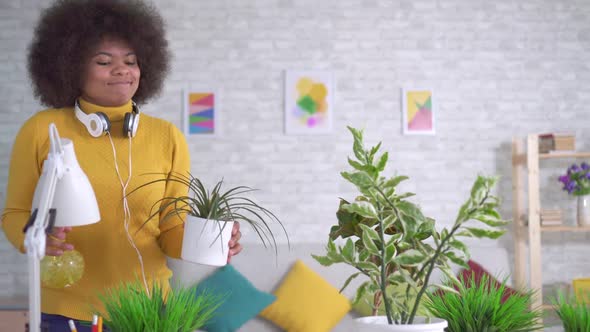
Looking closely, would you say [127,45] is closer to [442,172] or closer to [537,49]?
[442,172]

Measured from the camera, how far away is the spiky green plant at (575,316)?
3.77 feet

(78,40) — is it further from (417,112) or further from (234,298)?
(417,112)

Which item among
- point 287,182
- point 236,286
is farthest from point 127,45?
point 287,182

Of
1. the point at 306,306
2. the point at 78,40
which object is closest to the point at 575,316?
the point at 78,40

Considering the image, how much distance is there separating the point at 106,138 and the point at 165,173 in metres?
0.18

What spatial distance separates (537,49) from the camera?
4.91m

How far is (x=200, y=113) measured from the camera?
15.6ft

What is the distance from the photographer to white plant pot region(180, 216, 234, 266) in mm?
1366

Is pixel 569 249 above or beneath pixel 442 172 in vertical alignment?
beneath

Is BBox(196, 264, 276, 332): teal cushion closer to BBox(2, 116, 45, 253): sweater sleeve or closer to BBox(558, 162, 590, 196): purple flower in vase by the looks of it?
BBox(2, 116, 45, 253): sweater sleeve

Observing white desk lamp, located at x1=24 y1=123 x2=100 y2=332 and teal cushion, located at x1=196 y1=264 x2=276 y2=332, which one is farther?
teal cushion, located at x1=196 y1=264 x2=276 y2=332

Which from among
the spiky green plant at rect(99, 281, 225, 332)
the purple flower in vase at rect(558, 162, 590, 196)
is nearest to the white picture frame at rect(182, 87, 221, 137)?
the purple flower in vase at rect(558, 162, 590, 196)

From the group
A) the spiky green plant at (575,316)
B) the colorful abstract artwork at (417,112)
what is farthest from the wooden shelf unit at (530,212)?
the spiky green plant at (575,316)

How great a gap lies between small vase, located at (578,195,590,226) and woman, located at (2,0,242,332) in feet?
11.8
